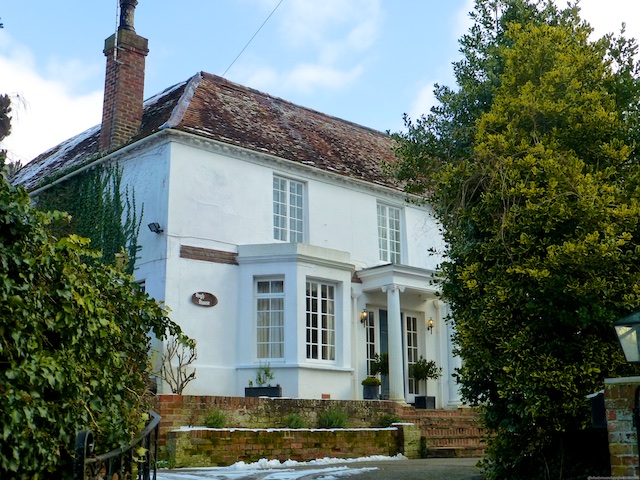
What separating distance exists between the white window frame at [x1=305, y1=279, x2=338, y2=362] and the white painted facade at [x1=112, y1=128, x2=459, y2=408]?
0.33 ft

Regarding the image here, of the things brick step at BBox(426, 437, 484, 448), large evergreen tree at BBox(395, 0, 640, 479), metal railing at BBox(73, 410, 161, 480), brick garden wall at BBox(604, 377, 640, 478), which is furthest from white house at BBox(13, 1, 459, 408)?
brick garden wall at BBox(604, 377, 640, 478)

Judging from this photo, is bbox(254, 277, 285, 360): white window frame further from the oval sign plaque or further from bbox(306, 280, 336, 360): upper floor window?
the oval sign plaque

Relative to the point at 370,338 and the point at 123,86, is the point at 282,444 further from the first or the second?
the point at 123,86

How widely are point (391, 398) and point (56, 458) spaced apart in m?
13.1

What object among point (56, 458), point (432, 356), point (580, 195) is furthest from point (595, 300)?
point (432, 356)

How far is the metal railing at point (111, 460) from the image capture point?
15.6ft

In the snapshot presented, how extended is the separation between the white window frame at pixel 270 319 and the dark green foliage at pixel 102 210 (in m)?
3.05

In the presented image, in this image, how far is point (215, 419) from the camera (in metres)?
12.6

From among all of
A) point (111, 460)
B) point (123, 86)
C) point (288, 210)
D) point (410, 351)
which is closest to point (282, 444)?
point (288, 210)

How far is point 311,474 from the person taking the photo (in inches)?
406

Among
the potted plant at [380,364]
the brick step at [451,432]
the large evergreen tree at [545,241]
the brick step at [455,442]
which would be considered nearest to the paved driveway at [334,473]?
the large evergreen tree at [545,241]

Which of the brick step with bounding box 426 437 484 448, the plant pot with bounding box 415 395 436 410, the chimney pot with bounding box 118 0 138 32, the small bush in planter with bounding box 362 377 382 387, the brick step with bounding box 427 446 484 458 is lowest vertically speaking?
the brick step with bounding box 427 446 484 458

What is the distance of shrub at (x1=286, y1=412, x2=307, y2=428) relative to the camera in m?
13.5

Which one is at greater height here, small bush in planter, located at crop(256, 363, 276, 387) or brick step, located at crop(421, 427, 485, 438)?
small bush in planter, located at crop(256, 363, 276, 387)
